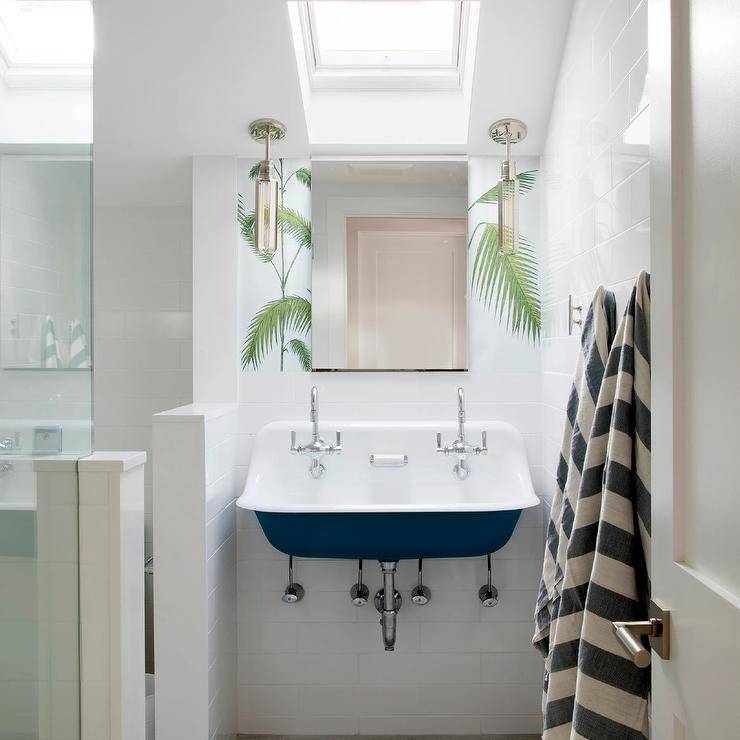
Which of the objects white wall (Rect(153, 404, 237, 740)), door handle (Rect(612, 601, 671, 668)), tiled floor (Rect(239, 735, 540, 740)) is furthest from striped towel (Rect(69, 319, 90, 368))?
tiled floor (Rect(239, 735, 540, 740))

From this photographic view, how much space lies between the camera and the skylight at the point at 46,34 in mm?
976

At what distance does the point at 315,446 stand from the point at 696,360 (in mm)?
1527

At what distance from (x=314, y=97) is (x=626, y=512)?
1.75 meters

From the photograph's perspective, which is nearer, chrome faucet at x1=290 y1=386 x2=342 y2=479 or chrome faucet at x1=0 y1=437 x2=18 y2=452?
chrome faucet at x1=0 y1=437 x2=18 y2=452

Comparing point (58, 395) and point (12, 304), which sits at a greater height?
point (12, 304)

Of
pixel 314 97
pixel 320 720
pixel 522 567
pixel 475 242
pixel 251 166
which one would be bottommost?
pixel 320 720

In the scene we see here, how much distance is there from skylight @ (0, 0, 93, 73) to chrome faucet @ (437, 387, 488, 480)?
55.9 inches

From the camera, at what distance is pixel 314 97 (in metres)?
2.22

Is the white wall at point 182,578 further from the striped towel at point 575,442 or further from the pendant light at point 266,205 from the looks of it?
the striped towel at point 575,442

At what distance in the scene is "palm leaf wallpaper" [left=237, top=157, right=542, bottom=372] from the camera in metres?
2.28

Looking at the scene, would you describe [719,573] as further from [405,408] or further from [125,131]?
[125,131]

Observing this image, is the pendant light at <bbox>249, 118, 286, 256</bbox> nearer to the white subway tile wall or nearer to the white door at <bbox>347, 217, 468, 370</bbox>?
the white door at <bbox>347, 217, 468, 370</bbox>

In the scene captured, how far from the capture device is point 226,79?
1.94m

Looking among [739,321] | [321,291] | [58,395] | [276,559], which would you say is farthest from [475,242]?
[739,321]
